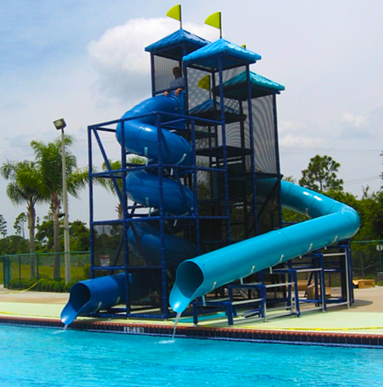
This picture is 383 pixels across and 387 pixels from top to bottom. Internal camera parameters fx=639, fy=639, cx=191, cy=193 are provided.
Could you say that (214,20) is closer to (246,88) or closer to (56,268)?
(246,88)

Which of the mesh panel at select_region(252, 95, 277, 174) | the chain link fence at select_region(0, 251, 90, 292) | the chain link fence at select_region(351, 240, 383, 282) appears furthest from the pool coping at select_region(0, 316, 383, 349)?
the chain link fence at select_region(351, 240, 383, 282)

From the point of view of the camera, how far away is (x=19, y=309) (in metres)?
19.7

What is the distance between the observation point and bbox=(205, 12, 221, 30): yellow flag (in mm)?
18281

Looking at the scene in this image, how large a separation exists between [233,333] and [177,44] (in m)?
8.63

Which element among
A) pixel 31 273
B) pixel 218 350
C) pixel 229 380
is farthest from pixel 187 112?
pixel 31 273

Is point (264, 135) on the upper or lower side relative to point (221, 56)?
lower

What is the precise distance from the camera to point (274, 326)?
1273cm

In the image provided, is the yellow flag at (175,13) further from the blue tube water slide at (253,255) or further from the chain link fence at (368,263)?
the chain link fence at (368,263)

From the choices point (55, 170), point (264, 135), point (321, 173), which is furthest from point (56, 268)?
point (321, 173)

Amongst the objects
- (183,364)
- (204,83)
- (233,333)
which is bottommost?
(183,364)

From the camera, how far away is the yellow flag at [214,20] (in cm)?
1828

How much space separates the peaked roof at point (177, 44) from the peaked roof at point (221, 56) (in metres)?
0.87

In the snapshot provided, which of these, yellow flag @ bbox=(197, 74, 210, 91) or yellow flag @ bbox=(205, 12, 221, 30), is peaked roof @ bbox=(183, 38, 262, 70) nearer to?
yellow flag @ bbox=(197, 74, 210, 91)

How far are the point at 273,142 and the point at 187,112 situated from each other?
9.16ft
